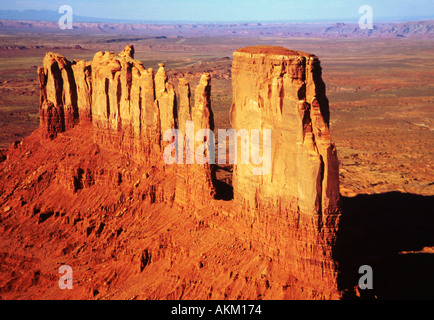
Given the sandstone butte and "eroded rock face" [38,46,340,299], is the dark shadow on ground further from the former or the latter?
the sandstone butte

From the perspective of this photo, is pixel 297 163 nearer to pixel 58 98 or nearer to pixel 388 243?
pixel 388 243

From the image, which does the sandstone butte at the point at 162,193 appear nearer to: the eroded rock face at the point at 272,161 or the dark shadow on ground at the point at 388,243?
the eroded rock face at the point at 272,161

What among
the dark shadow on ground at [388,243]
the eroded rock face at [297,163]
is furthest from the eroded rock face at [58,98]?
the dark shadow on ground at [388,243]

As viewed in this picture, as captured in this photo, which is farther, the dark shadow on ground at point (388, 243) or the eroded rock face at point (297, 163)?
the dark shadow on ground at point (388, 243)

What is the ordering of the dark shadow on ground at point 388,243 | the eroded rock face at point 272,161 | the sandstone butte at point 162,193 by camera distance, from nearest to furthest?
1. the eroded rock face at point 272,161
2. the sandstone butte at point 162,193
3. the dark shadow on ground at point 388,243

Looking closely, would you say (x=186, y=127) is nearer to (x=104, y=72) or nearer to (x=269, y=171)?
(x=269, y=171)
